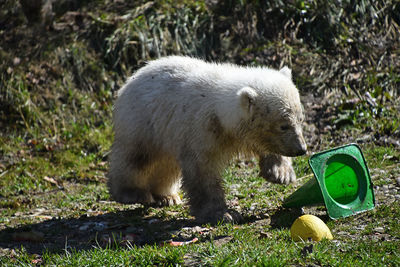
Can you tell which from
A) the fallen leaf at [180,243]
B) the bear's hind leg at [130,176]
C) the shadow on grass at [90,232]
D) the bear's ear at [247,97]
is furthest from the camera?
the bear's hind leg at [130,176]

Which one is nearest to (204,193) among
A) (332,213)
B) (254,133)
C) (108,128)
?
(254,133)

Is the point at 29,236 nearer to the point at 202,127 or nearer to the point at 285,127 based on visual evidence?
the point at 202,127

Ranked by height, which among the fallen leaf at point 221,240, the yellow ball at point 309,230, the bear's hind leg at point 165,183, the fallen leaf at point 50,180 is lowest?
the fallen leaf at point 50,180

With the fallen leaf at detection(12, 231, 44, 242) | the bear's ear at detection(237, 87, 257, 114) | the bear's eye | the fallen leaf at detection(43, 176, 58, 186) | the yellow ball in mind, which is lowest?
the fallen leaf at detection(43, 176, 58, 186)

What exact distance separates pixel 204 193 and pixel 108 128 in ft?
15.7

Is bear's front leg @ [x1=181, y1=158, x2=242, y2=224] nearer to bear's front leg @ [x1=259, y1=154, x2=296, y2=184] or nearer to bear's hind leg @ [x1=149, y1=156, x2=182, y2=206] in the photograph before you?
bear's front leg @ [x1=259, y1=154, x2=296, y2=184]

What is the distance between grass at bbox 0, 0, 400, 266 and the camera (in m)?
4.83

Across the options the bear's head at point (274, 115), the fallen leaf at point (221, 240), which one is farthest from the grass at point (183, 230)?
the bear's head at point (274, 115)

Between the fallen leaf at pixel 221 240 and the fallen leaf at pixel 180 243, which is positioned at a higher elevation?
the fallen leaf at pixel 221 240

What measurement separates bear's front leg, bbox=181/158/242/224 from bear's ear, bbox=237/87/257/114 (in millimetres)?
764

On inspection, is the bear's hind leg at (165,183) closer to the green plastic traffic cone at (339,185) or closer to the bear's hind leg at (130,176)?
the bear's hind leg at (130,176)

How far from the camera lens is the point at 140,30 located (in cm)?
1148

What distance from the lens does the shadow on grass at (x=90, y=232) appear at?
546 centimetres

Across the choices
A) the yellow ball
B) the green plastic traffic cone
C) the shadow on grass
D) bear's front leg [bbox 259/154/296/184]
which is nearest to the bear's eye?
the green plastic traffic cone
